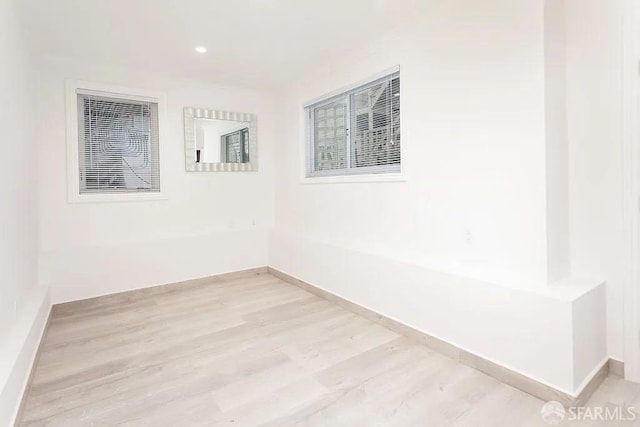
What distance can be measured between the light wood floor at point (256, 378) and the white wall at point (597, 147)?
66 cm

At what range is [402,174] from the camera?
2838 millimetres

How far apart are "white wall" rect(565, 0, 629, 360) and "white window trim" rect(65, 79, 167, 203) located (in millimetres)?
3919

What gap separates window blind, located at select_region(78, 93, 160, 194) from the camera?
3.60 m

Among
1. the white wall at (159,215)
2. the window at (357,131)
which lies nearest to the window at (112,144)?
the white wall at (159,215)

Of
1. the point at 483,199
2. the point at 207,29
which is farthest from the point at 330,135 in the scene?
the point at 483,199

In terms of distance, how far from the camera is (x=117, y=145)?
148 inches

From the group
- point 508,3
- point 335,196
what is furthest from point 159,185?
point 508,3

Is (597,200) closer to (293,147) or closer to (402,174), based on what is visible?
(402,174)

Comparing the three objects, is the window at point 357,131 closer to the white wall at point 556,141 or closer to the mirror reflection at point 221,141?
the mirror reflection at point 221,141

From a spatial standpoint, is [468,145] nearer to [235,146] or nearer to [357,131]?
[357,131]

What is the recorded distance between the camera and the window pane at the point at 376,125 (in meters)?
3.02

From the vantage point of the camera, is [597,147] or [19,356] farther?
[597,147]

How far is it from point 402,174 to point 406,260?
0.71 metres

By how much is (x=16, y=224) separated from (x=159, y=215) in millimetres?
1794
